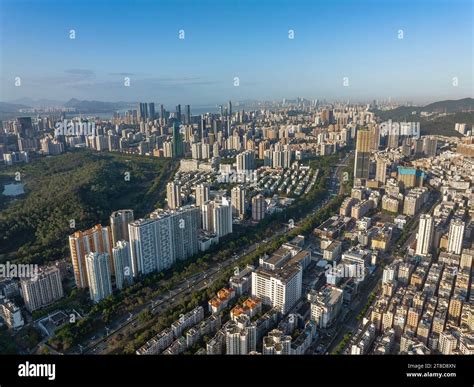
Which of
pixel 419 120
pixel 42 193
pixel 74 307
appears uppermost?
pixel 419 120

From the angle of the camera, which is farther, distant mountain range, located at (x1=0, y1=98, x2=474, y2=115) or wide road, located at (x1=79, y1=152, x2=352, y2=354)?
distant mountain range, located at (x1=0, y1=98, x2=474, y2=115)

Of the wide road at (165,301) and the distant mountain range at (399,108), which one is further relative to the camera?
the distant mountain range at (399,108)

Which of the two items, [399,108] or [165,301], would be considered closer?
[165,301]

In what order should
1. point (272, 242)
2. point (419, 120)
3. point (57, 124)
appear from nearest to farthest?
point (272, 242), point (57, 124), point (419, 120)

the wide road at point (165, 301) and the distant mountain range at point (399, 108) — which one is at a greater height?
the distant mountain range at point (399, 108)

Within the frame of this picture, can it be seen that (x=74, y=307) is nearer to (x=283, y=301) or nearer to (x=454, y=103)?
(x=283, y=301)

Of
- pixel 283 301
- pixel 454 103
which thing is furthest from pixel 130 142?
pixel 454 103

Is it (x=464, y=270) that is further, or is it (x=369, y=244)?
(x=369, y=244)

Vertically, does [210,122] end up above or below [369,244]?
above

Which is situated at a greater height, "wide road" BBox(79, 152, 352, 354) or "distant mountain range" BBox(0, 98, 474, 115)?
"distant mountain range" BBox(0, 98, 474, 115)
